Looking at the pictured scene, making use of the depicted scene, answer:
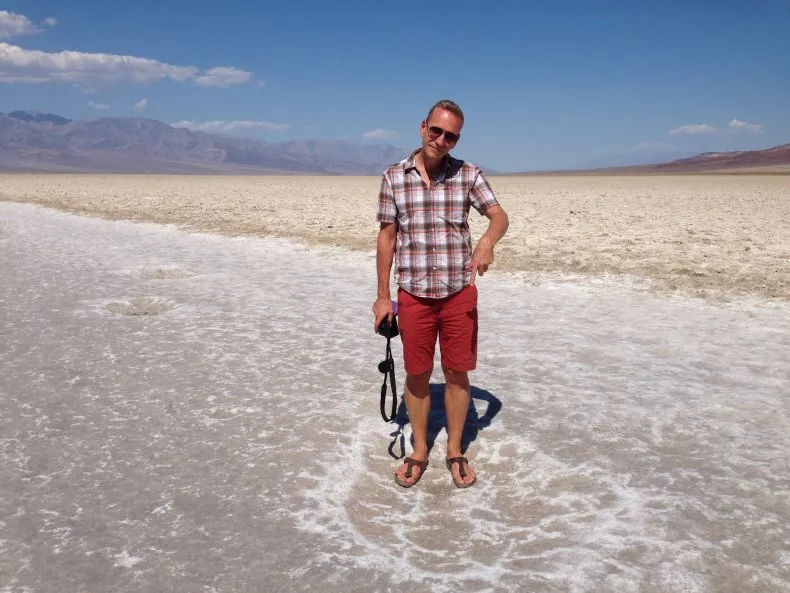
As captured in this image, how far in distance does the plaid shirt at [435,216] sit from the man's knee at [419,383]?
1.57 feet

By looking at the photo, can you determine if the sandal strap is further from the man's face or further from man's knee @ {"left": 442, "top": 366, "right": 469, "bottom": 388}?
the man's face

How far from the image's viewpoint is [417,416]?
3447 mm

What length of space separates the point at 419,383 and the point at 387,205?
93 cm

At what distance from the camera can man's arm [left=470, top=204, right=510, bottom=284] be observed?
298 cm

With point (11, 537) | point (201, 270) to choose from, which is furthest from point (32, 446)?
point (201, 270)

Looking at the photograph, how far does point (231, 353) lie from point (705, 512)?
3711 millimetres

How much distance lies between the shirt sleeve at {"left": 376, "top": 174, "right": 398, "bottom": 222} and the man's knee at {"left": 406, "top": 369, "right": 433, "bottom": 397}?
0.81m

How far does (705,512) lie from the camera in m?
3.05

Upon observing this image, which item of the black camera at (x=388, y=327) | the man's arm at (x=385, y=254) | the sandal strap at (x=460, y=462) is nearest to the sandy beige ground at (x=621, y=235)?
the sandal strap at (x=460, y=462)

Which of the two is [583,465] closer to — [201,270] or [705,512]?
[705,512]

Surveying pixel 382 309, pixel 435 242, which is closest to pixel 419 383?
pixel 382 309

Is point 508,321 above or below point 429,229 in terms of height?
below

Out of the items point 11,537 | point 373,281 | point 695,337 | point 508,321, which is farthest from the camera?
point 373,281

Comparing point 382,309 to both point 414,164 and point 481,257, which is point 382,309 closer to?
point 481,257
